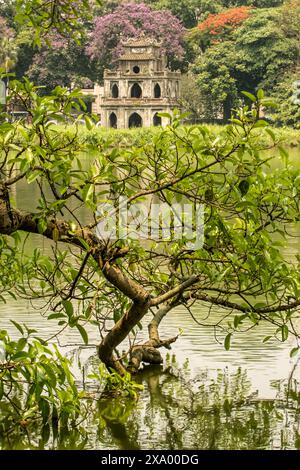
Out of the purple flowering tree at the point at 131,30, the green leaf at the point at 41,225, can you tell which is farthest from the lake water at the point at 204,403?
the purple flowering tree at the point at 131,30

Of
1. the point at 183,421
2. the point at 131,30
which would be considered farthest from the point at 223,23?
the point at 183,421

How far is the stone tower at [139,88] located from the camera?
5088cm

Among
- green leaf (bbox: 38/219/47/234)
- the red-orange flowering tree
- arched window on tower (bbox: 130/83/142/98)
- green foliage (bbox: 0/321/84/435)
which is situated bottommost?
arched window on tower (bbox: 130/83/142/98)

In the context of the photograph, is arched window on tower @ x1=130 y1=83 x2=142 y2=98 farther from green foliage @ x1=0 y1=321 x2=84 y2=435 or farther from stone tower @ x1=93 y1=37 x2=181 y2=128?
green foliage @ x1=0 y1=321 x2=84 y2=435

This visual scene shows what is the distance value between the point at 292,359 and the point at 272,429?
1432mm

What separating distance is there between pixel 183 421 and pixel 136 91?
47.2 m

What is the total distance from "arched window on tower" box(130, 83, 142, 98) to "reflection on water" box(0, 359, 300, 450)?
151 ft

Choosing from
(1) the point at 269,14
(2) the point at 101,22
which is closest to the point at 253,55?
(1) the point at 269,14

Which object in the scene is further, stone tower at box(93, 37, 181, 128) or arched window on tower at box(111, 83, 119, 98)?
arched window on tower at box(111, 83, 119, 98)

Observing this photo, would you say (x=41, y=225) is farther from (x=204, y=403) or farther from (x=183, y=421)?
(x=204, y=403)

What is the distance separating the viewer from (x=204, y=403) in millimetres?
6516

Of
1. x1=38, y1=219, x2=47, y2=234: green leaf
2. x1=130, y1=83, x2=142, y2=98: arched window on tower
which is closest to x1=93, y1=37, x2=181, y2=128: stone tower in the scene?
x1=130, y1=83, x2=142, y2=98: arched window on tower

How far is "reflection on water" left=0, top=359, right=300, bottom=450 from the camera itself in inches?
230

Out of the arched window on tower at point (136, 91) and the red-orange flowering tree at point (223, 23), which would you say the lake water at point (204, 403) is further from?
the red-orange flowering tree at point (223, 23)
